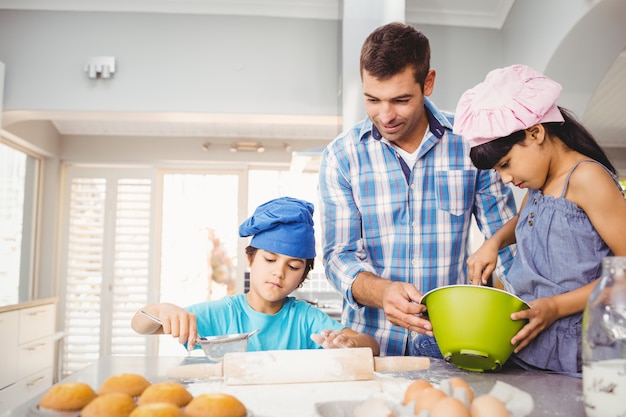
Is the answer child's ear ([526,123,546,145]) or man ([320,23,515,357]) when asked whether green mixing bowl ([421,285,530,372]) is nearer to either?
child's ear ([526,123,546,145])

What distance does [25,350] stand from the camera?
366cm

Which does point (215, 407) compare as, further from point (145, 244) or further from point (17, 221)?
point (145, 244)

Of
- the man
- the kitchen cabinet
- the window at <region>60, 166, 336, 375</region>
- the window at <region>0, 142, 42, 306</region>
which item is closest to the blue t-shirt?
the man

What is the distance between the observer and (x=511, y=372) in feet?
3.20

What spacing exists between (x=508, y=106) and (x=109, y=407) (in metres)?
0.82

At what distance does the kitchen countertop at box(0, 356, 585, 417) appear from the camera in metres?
0.73

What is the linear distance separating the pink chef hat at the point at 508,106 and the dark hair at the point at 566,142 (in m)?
0.02

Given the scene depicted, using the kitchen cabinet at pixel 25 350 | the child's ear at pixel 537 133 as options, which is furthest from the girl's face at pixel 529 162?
the kitchen cabinet at pixel 25 350

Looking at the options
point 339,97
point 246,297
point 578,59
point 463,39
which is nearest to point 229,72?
point 339,97

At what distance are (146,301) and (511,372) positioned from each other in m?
4.87

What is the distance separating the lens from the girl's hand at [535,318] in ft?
2.90

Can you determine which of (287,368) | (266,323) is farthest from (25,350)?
(287,368)

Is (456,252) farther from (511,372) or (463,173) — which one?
(511,372)

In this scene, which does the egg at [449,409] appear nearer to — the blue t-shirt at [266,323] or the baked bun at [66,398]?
the baked bun at [66,398]
